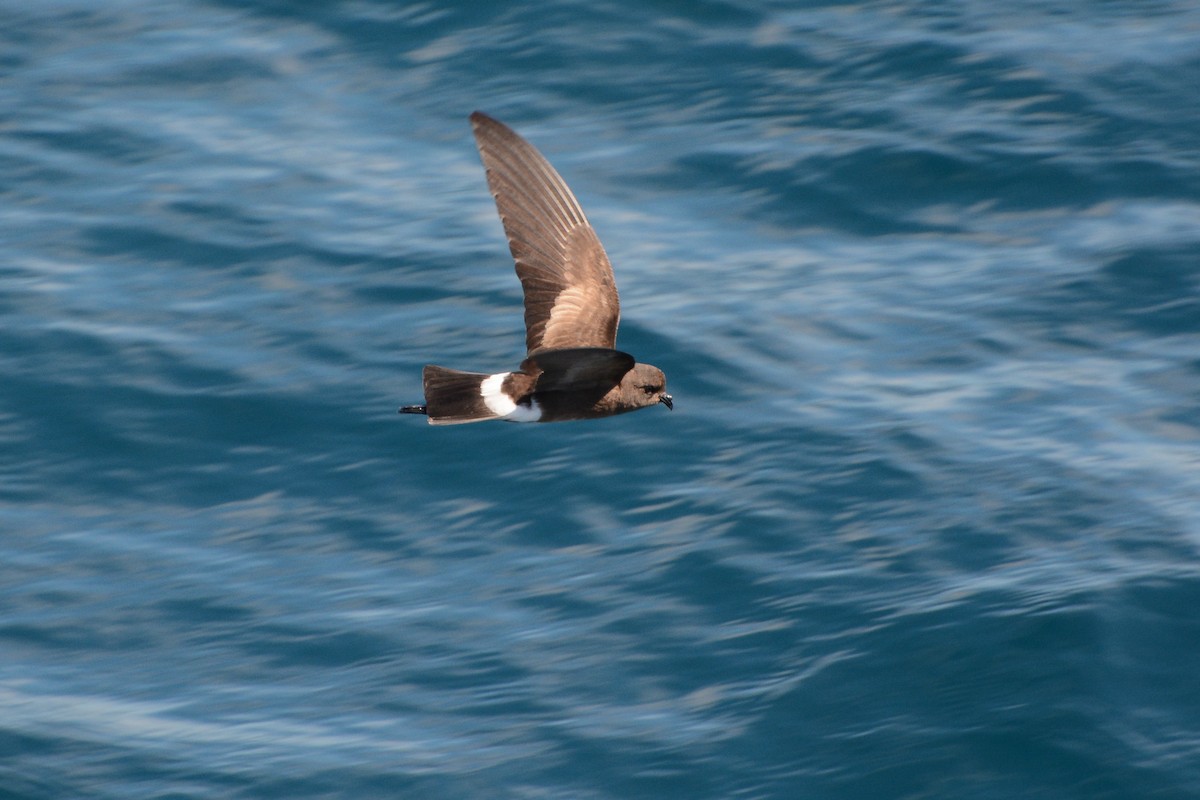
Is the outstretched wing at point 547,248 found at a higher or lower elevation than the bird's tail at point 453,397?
higher

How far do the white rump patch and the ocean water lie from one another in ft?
4.60

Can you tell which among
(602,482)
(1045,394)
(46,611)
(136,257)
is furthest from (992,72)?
(46,611)

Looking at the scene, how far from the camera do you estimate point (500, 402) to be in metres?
7.07

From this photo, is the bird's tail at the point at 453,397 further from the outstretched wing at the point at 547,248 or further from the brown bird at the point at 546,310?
the outstretched wing at the point at 547,248

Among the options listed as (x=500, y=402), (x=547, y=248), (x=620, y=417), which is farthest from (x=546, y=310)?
(x=620, y=417)

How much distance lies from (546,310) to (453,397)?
852mm

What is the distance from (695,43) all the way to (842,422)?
170 inches

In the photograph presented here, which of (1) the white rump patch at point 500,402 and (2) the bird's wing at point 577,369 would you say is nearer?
(2) the bird's wing at point 577,369

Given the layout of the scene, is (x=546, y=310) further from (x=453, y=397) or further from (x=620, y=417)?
(x=620, y=417)

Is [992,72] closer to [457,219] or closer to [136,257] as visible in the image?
[457,219]

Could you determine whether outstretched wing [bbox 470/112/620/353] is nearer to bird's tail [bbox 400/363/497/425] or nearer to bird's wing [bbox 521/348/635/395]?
bird's wing [bbox 521/348/635/395]

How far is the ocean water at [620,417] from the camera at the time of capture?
7.66 m

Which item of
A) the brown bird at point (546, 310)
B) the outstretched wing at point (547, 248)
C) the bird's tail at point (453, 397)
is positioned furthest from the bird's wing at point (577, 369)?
the outstretched wing at point (547, 248)

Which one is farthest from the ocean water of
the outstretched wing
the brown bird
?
the outstretched wing
